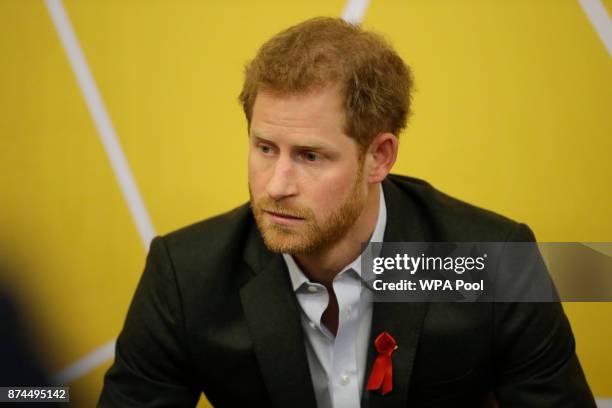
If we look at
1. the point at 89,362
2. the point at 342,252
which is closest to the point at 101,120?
the point at 89,362

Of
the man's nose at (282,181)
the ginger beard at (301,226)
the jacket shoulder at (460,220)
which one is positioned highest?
the man's nose at (282,181)

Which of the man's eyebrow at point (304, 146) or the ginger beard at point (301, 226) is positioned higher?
the man's eyebrow at point (304, 146)

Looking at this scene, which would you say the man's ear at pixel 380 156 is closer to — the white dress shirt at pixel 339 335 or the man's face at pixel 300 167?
the man's face at pixel 300 167

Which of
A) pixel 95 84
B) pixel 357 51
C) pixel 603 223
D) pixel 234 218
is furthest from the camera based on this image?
pixel 95 84

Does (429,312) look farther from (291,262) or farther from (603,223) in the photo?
(603,223)

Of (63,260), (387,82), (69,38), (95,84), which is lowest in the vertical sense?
(63,260)

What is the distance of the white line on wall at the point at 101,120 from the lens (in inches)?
104

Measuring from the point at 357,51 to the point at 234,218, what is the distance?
52 cm

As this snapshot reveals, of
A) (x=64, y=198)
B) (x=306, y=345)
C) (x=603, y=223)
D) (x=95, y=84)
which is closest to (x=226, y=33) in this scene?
(x=95, y=84)

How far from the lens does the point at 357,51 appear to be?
5.50ft

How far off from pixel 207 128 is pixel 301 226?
40.8 inches

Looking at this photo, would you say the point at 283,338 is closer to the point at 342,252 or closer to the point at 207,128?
the point at 342,252

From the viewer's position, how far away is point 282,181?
1616mm

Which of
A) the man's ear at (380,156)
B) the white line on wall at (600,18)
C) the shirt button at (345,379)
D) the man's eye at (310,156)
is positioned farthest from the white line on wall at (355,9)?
the shirt button at (345,379)
